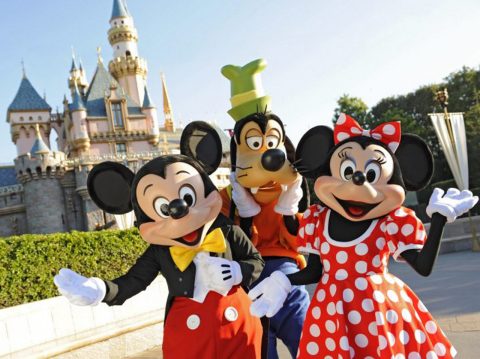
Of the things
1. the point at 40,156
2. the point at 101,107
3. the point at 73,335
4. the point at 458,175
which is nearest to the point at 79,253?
the point at 73,335

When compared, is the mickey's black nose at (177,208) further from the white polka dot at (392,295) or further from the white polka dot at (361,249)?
the white polka dot at (392,295)

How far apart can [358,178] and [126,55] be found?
38869 millimetres

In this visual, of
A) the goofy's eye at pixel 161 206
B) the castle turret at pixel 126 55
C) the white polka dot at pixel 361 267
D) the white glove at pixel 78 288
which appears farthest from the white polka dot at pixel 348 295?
the castle turret at pixel 126 55

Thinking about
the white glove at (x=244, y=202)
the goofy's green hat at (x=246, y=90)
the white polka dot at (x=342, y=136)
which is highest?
the goofy's green hat at (x=246, y=90)

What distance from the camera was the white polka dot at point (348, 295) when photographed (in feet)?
7.79

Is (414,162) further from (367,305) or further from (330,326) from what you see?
(330,326)

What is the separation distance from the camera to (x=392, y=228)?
2482mm

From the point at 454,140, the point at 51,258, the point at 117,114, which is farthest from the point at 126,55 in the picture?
the point at 51,258

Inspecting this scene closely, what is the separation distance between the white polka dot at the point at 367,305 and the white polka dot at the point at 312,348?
1.11ft

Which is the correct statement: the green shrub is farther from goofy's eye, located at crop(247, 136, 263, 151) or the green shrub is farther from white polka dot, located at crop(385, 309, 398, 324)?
Answer: white polka dot, located at crop(385, 309, 398, 324)

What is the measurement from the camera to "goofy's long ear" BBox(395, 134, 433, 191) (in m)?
2.78

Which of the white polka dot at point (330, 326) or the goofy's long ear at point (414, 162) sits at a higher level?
the goofy's long ear at point (414, 162)

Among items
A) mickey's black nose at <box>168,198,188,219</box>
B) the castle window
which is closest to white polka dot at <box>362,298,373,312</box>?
mickey's black nose at <box>168,198,188,219</box>

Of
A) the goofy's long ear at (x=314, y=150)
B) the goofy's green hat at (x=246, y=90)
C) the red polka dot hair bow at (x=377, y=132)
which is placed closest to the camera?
the red polka dot hair bow at (x=377, y=132)
